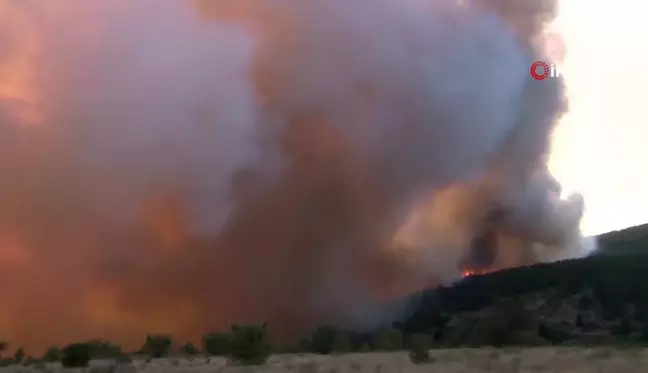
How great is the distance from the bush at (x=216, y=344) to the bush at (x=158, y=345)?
229cm

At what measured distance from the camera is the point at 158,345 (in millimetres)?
45375

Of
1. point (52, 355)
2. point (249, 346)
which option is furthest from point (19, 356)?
point (249, 346)

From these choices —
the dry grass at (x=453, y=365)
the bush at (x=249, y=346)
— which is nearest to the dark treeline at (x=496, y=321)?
the bush at (x=249, y=346)

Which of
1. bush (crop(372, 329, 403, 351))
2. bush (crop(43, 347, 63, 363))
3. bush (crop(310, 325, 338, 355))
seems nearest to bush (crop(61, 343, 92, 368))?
bush (crop(43, 347, 63, 363))

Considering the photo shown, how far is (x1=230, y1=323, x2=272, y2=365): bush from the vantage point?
3472 cm

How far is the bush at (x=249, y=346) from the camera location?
3472 cm

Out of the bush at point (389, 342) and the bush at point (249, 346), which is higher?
the bush at point (389, 342)

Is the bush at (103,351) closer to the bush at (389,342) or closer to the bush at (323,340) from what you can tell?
the bush at (323,340)

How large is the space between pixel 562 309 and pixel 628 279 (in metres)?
8.86

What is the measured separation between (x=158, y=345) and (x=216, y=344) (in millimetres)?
4725

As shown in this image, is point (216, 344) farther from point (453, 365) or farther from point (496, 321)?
point (496, 321)

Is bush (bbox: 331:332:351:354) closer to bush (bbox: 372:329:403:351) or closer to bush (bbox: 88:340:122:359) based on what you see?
bush (bbox: 372:329:403:351)

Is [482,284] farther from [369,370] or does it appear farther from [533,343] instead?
[369,370]

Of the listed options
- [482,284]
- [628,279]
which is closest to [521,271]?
[482,284]
